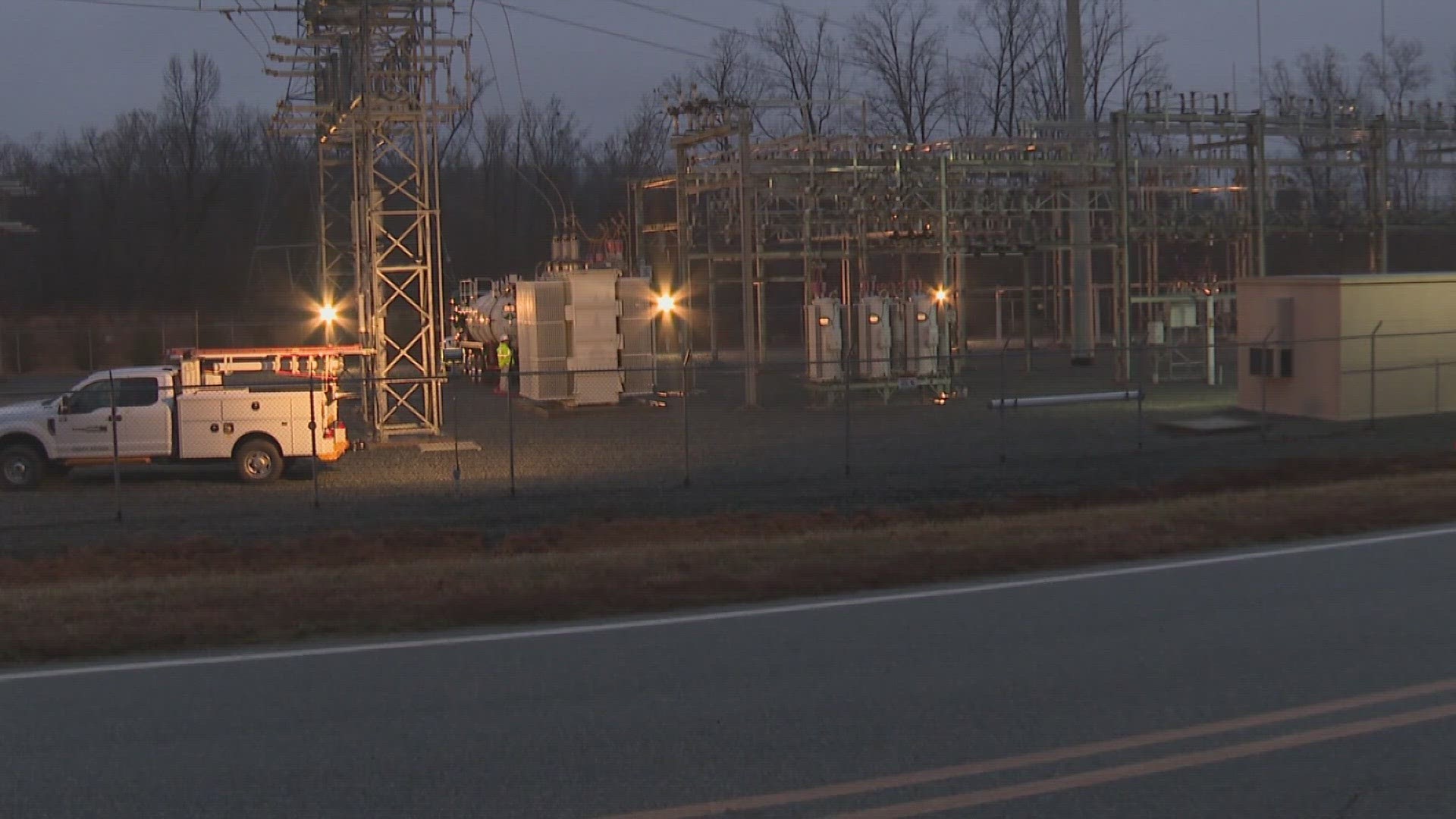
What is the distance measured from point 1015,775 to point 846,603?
4437mm

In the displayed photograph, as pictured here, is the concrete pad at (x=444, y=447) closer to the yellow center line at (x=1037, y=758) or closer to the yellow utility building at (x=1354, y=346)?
the yellow utility building at (x=1354, y=346)

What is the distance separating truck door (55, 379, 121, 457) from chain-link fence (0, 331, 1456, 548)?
1.1 inches

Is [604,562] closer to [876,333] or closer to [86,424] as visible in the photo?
[86,424]

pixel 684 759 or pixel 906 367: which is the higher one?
pixel 906 367

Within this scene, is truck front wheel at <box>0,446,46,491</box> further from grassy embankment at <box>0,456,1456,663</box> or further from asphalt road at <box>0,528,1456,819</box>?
asphalt road at <box>0,528,1456,819</box>

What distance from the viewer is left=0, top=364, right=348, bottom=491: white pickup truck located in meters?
20.8

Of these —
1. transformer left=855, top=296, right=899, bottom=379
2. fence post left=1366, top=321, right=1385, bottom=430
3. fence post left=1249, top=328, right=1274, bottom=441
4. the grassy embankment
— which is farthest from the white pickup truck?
fence post left=1366, top=321, right=1385, bottom=430

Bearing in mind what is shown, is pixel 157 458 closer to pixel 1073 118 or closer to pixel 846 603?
pixel 846 603

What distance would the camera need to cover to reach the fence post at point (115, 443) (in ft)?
58.8

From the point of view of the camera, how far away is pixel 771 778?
6.31m

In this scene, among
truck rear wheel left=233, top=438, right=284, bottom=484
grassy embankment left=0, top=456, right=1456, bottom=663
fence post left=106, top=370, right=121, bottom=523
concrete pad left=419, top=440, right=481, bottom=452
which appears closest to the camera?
grassy embankment left=0, top=456, right=1456, bottom=663

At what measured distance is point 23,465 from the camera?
68.3ft

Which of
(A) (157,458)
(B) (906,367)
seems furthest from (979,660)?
(B) (906,367)

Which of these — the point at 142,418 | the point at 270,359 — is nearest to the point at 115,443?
the point at 142,418
